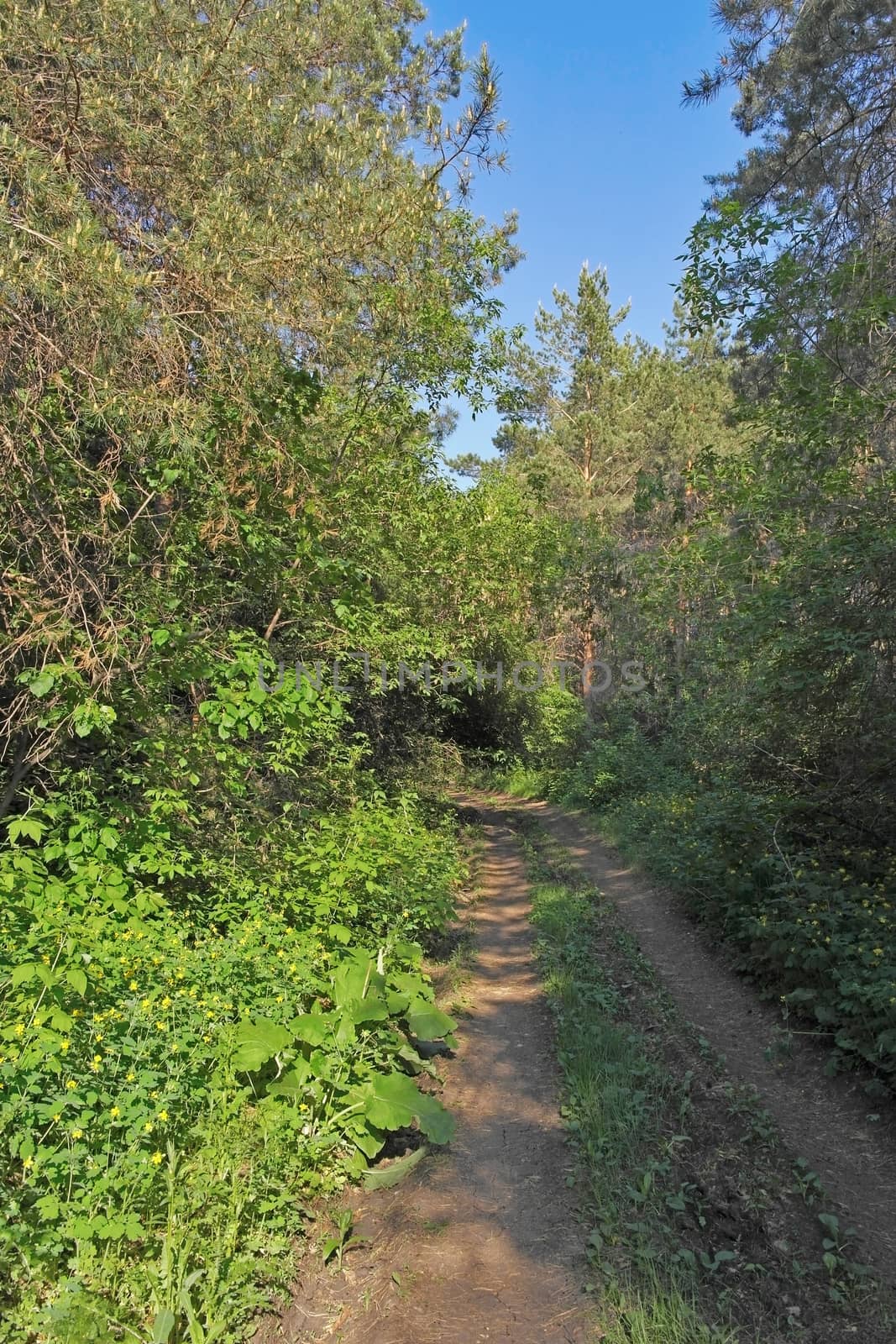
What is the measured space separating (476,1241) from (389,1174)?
0.53 metres

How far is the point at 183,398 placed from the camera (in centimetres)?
484

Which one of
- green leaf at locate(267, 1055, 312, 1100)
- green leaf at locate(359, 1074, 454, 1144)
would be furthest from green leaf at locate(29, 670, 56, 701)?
green leaf at locate(359, 1074, 454, 1144)

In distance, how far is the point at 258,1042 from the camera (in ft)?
12.3

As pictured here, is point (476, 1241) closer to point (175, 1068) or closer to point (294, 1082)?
point (294, 1082)

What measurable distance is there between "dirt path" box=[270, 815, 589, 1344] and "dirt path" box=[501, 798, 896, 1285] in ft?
4.15

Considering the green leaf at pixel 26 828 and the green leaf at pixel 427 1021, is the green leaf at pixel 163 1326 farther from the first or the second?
the green leaf at pixel 26 828

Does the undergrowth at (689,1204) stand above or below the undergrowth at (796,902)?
below

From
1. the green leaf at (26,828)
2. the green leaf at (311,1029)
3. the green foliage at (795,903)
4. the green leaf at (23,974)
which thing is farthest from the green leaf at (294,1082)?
the green foliage at (795,903)

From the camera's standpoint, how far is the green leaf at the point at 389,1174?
390cm

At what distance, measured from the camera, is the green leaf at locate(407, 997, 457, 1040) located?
4.79m

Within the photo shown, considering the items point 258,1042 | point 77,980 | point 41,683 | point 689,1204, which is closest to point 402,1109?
point 258,1042

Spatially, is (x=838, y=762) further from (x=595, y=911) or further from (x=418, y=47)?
(x=418, y=47)

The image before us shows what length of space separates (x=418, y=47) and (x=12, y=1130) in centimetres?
1128

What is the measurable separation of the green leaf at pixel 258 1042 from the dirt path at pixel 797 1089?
2.72 metres
